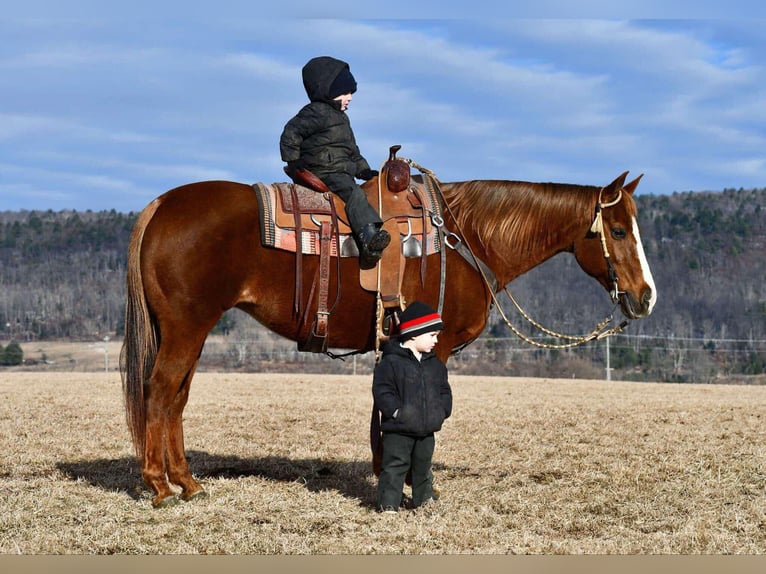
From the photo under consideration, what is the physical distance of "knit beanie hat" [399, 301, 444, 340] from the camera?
4.89m

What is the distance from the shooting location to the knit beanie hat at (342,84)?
5.30 meters

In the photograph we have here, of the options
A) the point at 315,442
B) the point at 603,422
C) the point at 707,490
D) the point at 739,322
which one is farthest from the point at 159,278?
the point at 739,322

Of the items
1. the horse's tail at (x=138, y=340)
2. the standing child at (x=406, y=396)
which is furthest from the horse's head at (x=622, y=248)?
the horse's tail at (x=138, y=340)

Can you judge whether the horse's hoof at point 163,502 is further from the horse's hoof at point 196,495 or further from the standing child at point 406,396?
the standing child at point 406,396

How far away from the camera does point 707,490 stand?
5664mm

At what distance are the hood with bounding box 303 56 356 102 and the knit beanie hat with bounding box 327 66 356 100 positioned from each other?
0.02m

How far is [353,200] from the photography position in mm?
5195

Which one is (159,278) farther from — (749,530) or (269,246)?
(749,530)

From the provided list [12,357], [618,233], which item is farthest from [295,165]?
[12,357]

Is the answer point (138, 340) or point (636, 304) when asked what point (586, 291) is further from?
point (138, 340)

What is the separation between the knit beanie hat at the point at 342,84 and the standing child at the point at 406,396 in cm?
149

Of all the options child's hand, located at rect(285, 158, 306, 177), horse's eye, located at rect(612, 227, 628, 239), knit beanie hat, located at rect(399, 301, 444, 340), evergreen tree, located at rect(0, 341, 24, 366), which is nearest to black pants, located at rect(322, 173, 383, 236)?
child's hand, located at rect(285, 158, 306, 177)

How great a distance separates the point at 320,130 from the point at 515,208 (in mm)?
1471

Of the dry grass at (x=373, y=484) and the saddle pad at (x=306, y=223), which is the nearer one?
the dry grass at (x=373, y=484)
